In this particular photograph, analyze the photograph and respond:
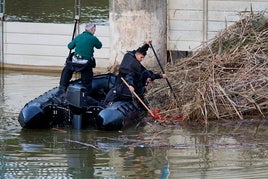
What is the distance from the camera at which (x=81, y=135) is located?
13977 mm

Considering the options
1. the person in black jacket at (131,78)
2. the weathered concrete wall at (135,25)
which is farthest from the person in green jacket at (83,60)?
the weathered concrete wall at (135,25)

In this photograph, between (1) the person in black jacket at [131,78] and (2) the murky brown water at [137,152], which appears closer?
(2) the murky brown water at [137,152]

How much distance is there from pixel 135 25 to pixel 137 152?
7.08 m

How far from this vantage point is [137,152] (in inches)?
500

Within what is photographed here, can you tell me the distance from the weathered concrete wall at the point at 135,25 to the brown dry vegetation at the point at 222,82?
2119 millimetres

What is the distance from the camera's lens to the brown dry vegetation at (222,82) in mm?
15055

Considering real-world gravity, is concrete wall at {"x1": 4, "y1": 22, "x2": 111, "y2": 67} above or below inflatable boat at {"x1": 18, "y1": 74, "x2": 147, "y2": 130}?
above

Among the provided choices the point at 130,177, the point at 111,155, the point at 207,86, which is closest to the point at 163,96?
the point at 207,86

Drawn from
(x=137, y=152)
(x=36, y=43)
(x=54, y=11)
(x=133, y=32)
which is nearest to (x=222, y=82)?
(x=137, y=152)

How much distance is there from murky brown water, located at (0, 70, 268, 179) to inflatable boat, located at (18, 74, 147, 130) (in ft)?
0.58

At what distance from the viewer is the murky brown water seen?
1136 cm

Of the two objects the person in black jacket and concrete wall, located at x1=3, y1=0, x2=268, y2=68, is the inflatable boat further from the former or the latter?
concrete wall, located at x1=3, y1=0, x2=268, y2=68

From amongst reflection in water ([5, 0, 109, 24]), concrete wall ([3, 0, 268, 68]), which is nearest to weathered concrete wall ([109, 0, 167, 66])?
concrete wall ([3, 0, 268, 68])

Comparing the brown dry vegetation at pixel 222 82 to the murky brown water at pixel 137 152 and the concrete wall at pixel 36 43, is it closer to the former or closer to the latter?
the murky brown water at pixel 137 152
